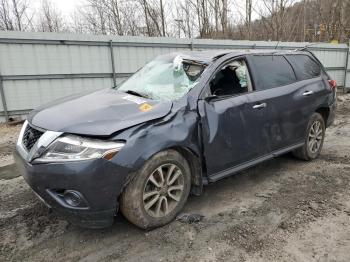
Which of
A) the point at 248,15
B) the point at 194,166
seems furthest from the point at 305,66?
the point at 248,15

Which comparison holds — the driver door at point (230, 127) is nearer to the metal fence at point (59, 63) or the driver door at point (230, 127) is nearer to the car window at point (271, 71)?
the car window at point (271, 71)

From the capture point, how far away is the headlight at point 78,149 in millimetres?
2639

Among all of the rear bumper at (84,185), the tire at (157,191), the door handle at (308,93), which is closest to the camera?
the rear bumper at (84,185)

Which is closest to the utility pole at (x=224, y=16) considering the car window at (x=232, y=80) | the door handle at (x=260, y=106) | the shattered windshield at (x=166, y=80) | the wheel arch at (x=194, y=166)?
the shattered windshield at (x=166, y=80)

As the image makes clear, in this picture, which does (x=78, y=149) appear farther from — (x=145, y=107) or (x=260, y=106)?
(x=260, y=106)

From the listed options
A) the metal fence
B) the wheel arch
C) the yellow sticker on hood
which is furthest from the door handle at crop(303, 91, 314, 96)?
the metal fence

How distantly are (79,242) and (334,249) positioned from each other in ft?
7.54

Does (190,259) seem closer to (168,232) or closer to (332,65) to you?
(168,232)

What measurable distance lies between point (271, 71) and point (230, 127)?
4.13 feet

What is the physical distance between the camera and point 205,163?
11.0 feet

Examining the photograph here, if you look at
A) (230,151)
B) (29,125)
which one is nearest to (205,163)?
(230,151)

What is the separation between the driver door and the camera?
3.35 meters

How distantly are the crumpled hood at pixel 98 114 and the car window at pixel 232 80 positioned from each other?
764 mm

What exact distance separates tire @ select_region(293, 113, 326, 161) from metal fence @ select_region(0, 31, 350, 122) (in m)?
3.13
